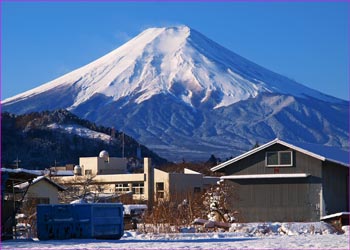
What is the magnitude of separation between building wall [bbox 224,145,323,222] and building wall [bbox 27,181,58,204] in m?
13.7

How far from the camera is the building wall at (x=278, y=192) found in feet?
118

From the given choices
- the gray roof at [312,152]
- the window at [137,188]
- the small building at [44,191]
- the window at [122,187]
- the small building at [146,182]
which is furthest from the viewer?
the window at [122,187]

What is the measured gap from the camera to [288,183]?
119ft

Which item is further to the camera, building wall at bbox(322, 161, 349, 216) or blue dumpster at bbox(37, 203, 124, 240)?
building wall at bbox(322, 161, 349, 216)

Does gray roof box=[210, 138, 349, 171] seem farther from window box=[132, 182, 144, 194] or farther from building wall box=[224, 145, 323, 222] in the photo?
window box=[132, 182, 144, 194]

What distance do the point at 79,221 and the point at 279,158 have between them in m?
15.5

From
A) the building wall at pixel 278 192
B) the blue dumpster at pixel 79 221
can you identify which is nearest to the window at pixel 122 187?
the building wall at pixel 278 192

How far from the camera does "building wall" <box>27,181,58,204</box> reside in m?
47.7

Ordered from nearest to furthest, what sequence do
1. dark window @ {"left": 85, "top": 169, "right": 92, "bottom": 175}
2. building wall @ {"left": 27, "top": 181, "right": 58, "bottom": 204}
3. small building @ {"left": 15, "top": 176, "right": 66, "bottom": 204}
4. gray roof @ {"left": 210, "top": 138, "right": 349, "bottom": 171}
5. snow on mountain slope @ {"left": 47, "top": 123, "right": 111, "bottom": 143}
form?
gray roof @ {"left": 210, "top": 138, "right": 349, "bottom": 171}
small building @ {"left": 15, "top": 176, "right": 66, "bottom": 204}
building wall @ {"left": 27, "top": 181, "right": 58, "bottom": 204}
dark window @ {"left": 85, "top": 169, "right": 92, "bottom": 175}
snow on mountain slope @ {"left": 47, "top": 123, "right": 111, "bottom": 143}

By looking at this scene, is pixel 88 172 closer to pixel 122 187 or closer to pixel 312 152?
pixel 122 187

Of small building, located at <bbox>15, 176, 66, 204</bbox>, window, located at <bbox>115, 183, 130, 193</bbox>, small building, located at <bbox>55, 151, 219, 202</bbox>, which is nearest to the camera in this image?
small building, located at <bbox>15, 176, 66, 204</bbox>

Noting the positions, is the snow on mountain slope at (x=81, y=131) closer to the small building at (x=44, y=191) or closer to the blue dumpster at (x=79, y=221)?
the small building at (x=44, y=191)

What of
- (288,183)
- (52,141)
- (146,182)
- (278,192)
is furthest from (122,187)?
(52,141)

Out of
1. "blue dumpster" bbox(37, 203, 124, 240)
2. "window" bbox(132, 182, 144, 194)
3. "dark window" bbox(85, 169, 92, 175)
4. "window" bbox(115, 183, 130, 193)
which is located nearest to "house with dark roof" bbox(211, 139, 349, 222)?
"blue dumpster" bbox(37, 203, 124, 240)
